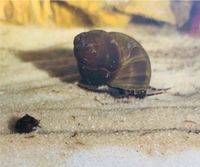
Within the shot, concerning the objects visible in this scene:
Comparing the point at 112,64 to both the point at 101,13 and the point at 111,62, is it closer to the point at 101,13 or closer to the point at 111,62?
the point at 111,62

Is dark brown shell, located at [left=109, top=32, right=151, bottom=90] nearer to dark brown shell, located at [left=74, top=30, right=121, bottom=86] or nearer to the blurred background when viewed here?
dark brown shell, located at [left=74, top=30, right=121, bottom=86]

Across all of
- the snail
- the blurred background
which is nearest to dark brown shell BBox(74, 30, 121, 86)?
the snail

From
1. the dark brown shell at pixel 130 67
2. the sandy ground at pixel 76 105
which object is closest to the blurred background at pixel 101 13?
the sandy ground at pixel 76 105

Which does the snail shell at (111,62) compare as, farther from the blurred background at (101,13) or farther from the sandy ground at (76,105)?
the blurred background at (101,13)

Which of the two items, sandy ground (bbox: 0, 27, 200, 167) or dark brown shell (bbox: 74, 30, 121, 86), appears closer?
sandy ground (bbox: 0, 27, 200, 167)

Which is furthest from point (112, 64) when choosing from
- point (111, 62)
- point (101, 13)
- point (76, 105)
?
point (101, 13)

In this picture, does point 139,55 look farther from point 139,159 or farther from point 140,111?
point 139,159

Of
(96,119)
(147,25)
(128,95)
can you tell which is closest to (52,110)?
(96,119)
